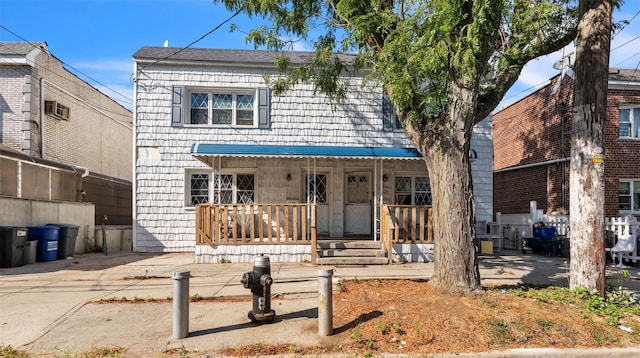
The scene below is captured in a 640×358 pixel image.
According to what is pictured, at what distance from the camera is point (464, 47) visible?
230 inches

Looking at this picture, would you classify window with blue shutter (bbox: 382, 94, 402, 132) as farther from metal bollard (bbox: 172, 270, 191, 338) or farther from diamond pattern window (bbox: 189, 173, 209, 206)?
metal bollard (bbox: 172, 270, 191, 338)

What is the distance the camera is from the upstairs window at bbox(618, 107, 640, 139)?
14.4m

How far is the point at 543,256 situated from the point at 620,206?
4.89 m

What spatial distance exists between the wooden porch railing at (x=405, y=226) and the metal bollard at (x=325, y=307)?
5.37 m

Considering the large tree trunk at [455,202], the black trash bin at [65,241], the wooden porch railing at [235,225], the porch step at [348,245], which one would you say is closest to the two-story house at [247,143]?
the porch step at [348,245]

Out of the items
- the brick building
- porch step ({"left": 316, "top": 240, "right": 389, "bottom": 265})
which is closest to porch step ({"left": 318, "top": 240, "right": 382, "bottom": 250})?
porch step ({"left": 316, "top": 240, "right": 389, "bottom": 265})

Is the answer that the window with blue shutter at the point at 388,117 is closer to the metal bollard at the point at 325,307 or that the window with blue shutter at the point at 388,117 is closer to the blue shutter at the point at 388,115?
the blue shutter at the point at 388,115

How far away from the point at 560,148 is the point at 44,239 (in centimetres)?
1748

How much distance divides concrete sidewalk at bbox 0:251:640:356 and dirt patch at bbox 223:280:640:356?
1.60ft

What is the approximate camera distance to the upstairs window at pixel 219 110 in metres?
12.5

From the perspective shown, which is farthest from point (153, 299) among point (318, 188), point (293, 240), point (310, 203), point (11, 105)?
point (11, 105)

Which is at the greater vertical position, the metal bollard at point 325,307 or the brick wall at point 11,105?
the brick wall at point 11,105

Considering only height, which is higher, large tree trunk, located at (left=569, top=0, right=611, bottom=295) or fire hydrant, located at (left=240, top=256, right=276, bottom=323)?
large tree trunk, located at (left=569, top=0, right=611, bottom=295)

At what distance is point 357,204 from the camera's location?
12766mm
